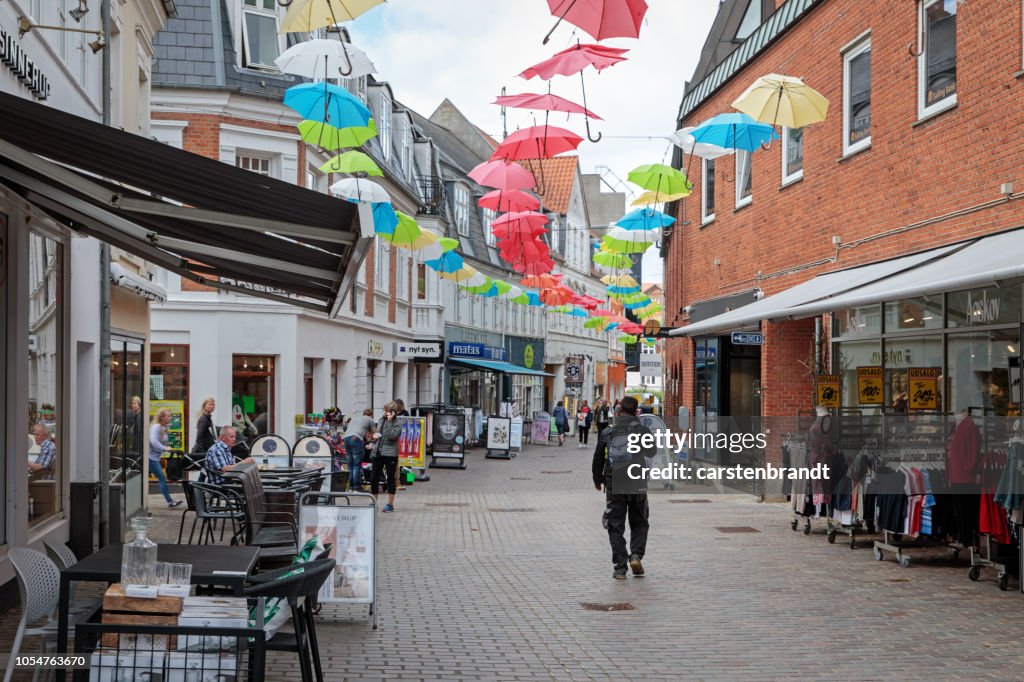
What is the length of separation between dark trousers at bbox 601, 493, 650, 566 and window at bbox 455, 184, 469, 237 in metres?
33.3

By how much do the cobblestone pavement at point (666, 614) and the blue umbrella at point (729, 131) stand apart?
518 centimetres

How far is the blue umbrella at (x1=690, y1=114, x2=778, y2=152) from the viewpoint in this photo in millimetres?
15070

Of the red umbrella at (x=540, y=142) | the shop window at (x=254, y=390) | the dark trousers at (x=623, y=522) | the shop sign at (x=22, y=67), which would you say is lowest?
the dark trousers at (x=623, y=522)

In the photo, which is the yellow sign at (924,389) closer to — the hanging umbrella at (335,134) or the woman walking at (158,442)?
the hanging umbrella at (335,134)

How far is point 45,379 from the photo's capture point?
11.5 meters

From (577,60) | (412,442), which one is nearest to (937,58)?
(577,60)

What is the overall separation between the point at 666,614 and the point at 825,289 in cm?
606

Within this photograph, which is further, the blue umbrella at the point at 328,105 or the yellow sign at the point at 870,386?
the yellow sign at the point at 870,386

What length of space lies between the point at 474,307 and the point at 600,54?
3732 cm

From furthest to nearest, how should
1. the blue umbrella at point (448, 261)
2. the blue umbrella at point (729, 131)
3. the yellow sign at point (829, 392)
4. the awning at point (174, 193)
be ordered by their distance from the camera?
the blue umbrella at point (448, 261) < the yellow sign at point (829, 392) < the blue umbrella at point (729, 131) < the awning at point (174, 193)

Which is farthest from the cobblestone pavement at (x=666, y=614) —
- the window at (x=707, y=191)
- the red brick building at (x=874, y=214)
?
the window at (x=707, y=191)

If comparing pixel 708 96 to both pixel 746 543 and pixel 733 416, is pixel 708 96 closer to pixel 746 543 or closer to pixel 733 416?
pixel 733 416

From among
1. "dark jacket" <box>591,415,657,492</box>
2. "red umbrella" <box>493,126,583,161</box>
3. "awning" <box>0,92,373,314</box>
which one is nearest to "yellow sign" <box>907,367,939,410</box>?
"dark jacket" <box>591,415,657,492</box>

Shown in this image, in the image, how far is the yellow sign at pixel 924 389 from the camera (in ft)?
46.9
